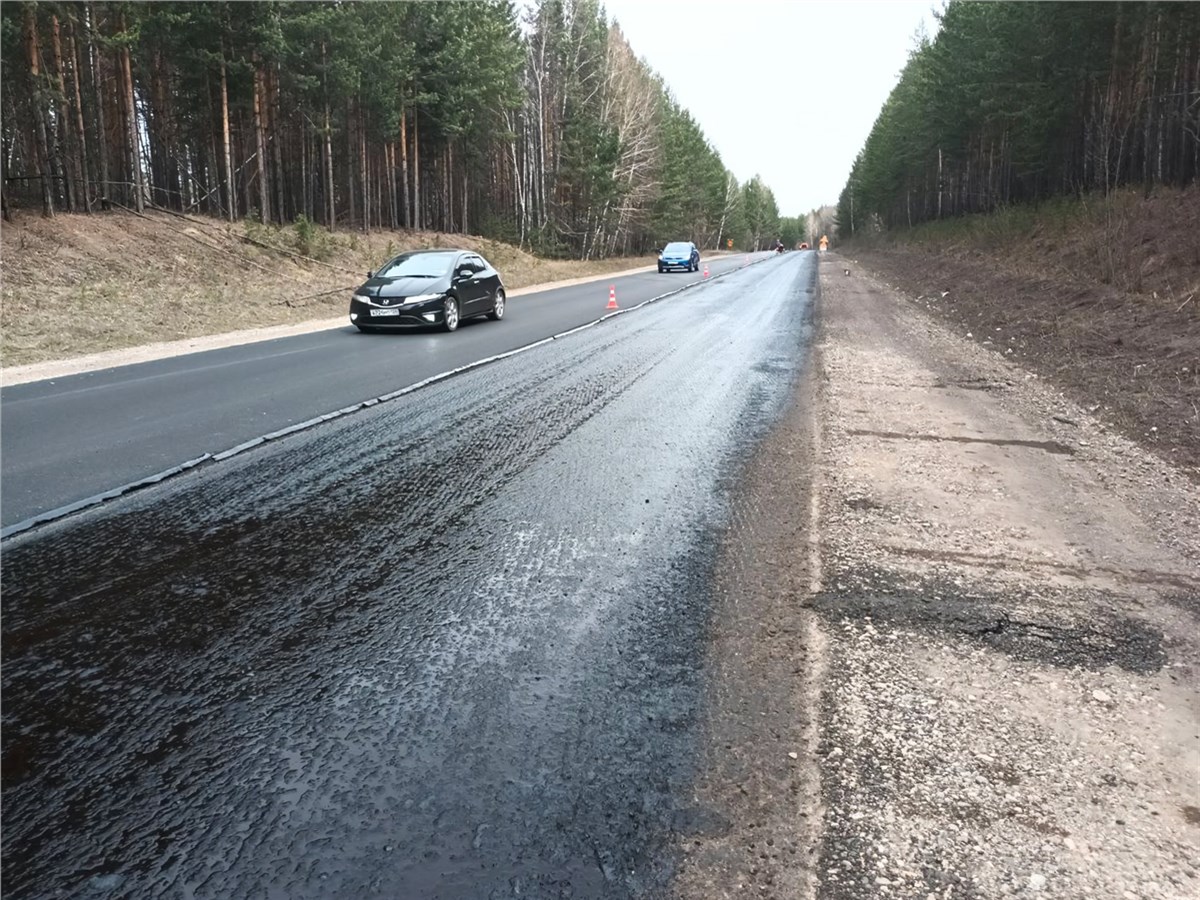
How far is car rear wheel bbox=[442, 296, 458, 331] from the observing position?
Answer: 15920mm

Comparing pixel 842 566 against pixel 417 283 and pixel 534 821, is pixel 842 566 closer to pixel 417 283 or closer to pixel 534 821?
pixel 534 821

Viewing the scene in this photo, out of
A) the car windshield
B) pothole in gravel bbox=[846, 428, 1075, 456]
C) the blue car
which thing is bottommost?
pothole in gravel bbox=[846, 428, 1075, 456]

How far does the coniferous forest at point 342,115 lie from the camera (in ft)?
82.6

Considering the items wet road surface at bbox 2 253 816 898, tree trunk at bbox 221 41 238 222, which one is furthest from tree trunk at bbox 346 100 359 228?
wet road surface at bbox 2 253 816 898

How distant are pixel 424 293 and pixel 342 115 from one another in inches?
1092

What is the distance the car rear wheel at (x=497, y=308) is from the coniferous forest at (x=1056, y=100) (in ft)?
60.5

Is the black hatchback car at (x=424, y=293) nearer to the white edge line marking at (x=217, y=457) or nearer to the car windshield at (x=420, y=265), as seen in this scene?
the car windshield at (x=420, y=265)

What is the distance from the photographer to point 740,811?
249 centimetres

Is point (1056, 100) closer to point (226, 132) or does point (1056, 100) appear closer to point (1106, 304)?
point (1106, 304)

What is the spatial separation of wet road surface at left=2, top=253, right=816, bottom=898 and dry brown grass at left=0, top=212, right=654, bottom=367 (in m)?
10.4

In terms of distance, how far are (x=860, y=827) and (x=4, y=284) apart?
20985mm

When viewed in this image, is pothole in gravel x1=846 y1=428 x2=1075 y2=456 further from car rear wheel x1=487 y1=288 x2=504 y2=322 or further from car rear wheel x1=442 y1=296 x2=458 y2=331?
car rear wheel x1=487 y1=288 x2=504 y2=322

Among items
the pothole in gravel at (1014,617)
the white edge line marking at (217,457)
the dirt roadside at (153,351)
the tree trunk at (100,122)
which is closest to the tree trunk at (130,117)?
the tree trunk at (100,122)

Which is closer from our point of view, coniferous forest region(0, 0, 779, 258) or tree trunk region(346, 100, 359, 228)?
coniferous forest region(0, 0, 779, 258)
